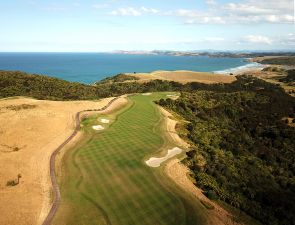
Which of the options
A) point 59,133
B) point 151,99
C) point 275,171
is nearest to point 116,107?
point 151,99

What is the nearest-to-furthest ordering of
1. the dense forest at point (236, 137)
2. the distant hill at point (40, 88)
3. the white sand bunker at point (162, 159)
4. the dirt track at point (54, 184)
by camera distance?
the dirt track at point (54, 184) < the dense forest at point (236, 137) < the white sand bunker at point (162, 159) < the distant hill at point (40, 88)

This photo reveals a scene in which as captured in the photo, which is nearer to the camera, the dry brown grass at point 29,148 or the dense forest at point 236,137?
the dry brown grass at point 29,148

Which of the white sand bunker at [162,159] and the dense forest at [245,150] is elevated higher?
the white sand bunker at [162,159]

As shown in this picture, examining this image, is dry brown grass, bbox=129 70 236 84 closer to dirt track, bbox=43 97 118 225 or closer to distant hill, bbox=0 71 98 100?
distant hill, bbox=0 71 98 100

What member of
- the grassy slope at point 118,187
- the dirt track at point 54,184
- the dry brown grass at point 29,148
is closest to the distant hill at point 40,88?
the dry brown grass at point 29,148

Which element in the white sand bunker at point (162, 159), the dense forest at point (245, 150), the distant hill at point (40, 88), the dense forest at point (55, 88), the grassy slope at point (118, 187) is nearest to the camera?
the grassy slope at point (118, 187)

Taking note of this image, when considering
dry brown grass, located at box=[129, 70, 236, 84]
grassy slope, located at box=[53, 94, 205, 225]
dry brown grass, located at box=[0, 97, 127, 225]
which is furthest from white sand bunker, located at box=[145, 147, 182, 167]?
dry brown grass, located at box=[129, 70, 236, 84]

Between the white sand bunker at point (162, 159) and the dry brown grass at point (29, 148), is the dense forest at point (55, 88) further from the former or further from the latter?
the white sand bunker at point (162, 159)

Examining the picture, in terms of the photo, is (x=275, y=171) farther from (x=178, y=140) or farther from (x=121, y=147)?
(x=121, y=147)
